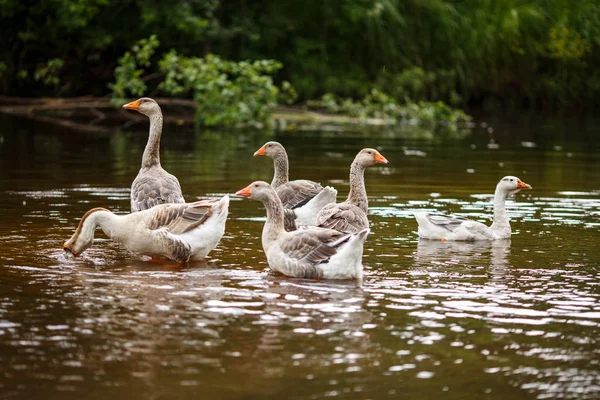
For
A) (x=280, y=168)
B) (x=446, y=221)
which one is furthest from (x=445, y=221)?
(x=280, y=168)

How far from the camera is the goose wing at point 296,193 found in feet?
43.2

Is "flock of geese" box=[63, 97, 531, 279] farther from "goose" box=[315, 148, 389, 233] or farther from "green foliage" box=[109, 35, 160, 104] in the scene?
"green foliage" box=[109, 35, 160, 104]

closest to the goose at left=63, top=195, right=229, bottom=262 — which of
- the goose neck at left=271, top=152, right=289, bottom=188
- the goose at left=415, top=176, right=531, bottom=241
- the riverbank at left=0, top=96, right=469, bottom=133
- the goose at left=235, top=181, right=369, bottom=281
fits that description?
the goose at left=235, top=181, right=369, bottom=281

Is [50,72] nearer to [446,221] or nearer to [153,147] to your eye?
[153,147]

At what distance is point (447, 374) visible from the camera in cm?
693

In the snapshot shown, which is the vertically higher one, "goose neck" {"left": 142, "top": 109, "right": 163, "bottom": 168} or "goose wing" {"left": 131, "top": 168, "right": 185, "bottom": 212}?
"goose neck" {"left": 142, "top": 109, "right": 163, "bottom": 168}

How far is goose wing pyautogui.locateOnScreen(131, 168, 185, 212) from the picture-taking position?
12.3 metres

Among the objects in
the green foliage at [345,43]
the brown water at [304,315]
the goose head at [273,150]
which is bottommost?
the brown water at [304,315]

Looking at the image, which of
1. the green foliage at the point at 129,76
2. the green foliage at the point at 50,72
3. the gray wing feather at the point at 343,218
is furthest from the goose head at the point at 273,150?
the green foliage at the point at 50,72

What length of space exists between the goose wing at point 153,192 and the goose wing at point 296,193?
4.59ft

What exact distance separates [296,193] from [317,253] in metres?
3.39

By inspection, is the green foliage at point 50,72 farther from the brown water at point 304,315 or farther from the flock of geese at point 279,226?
the flock of geese at point 279,226

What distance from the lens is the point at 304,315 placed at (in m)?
8.41

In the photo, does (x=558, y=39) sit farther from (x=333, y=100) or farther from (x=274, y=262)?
(x=274, y=262)
